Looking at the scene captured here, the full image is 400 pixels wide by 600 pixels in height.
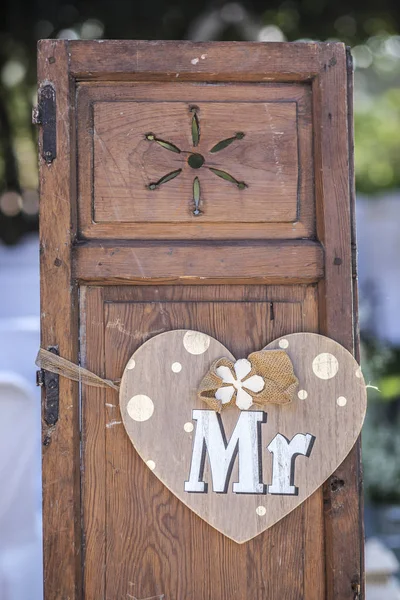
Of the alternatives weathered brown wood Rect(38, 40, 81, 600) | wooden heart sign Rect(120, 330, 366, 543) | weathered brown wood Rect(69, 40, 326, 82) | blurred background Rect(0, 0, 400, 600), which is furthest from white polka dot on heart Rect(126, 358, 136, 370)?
blurred background Rect(0, 0, 400, 600)

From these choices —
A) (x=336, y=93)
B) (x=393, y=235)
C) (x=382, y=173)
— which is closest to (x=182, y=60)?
(x=336, y=93)

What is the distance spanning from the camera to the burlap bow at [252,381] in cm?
143

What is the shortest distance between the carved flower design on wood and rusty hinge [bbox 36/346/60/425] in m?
0.44

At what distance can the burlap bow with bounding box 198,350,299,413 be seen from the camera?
1.43 metres

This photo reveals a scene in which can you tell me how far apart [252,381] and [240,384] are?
0.03 m

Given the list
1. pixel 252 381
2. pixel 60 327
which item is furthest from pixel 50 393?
pixel 252 381

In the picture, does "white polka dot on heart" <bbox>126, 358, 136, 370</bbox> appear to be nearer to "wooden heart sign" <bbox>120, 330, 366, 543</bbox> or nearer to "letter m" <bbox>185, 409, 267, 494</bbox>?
"wooden heart sign" <bbox>120, 330, 366, 543</bbox>

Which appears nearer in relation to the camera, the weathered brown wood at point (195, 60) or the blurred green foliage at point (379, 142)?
the weathered brown wood at point (195, 60)

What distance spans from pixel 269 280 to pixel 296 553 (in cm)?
59

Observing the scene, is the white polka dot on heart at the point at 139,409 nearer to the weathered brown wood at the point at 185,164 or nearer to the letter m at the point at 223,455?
the letter m at the point at 223,455

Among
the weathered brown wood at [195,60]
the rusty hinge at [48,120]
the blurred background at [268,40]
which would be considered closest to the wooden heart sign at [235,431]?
the rusty hinge at [48,120]

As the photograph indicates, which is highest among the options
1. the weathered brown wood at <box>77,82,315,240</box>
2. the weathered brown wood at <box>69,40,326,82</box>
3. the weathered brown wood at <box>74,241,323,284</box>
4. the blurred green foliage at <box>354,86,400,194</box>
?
the blurred green foliage at <box>354,86,400,194</box>

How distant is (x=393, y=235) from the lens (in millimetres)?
5598

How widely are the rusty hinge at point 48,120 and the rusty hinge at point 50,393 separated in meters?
0.41
